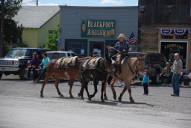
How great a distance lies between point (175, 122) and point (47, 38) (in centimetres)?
4548

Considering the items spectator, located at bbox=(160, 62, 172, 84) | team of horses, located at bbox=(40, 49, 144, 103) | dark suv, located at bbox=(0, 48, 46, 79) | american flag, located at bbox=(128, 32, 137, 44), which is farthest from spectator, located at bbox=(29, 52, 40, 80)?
team of horses, located at bbox=(40, 49, 144, 103)

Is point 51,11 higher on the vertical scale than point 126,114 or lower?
higher

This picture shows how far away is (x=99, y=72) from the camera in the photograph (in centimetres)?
1841

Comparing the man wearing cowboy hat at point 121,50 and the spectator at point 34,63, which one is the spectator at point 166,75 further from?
the man wearing cowboy hat at point 121,50

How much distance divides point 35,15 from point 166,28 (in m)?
25.9

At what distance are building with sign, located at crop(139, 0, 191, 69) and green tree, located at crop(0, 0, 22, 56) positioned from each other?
407 inches

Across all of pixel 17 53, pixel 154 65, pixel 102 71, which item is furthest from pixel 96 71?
pixel 17 53

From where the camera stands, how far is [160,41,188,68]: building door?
38.2m

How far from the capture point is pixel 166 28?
126 ft

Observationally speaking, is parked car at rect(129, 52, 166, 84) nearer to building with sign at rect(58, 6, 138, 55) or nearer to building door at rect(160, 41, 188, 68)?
building door at rect(160, 41, 188, 68)

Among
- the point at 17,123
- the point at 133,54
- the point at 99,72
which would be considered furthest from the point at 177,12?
the point at 17,123

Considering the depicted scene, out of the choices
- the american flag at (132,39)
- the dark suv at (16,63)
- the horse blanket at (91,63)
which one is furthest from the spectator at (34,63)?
the horse blanket at (91,63)

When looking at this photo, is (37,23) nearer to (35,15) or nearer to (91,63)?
(35,15)

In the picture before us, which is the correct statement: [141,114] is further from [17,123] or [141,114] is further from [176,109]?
[17,123]
